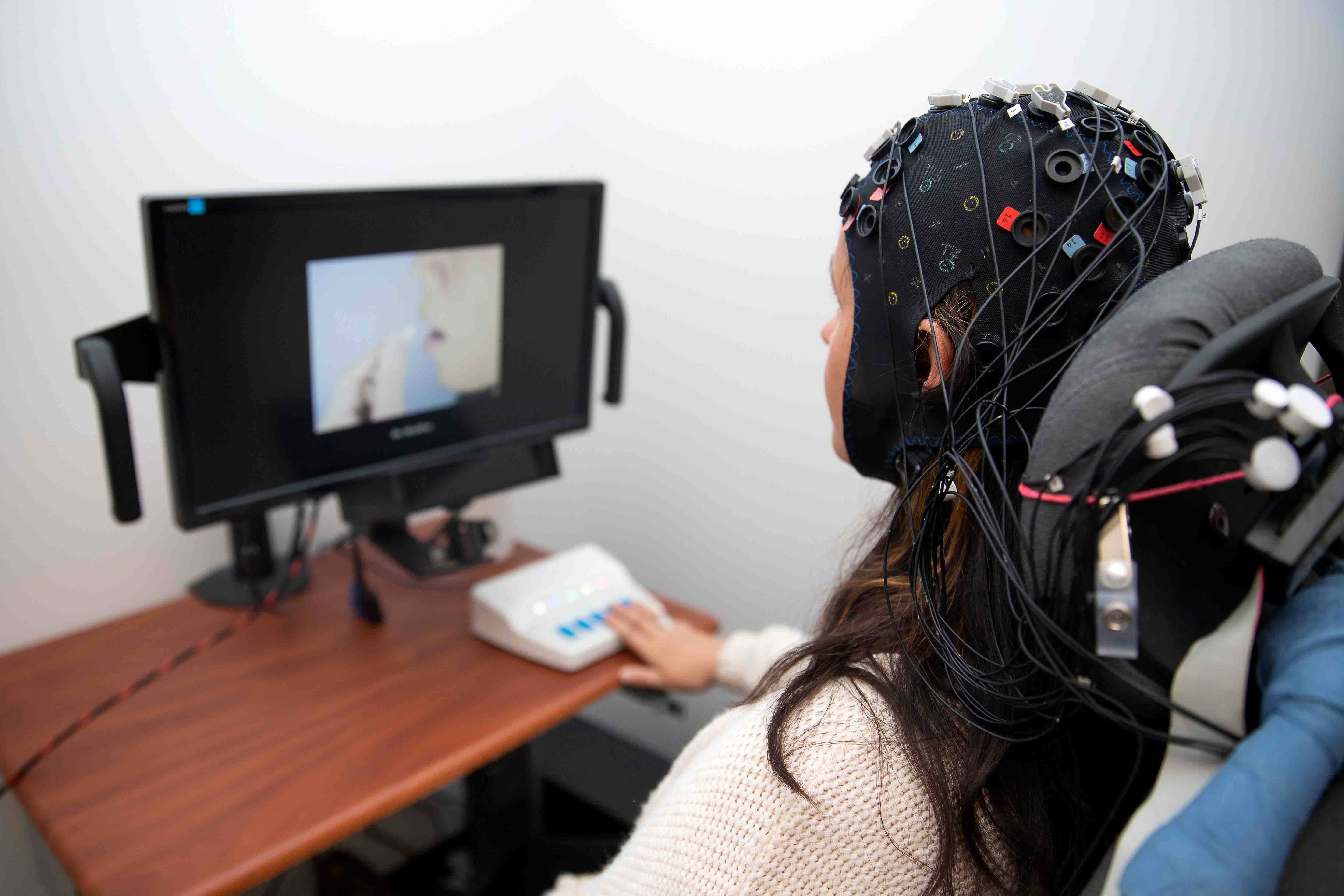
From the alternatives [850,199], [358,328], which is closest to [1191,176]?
[850,199]

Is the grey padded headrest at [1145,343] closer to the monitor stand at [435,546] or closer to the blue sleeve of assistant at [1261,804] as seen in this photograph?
the blue sleeve of assistant at [1261,804]

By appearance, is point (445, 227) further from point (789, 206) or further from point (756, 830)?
point (756, 830)

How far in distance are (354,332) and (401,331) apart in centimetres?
6

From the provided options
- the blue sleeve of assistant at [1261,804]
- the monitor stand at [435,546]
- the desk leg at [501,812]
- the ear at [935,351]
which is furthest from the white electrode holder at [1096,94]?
the desk leg at [501,812]

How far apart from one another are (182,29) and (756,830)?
4.06ft

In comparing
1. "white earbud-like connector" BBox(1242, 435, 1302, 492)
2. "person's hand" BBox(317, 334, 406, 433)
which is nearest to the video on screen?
"person's hand" BBox(317, 334, 406, 433)

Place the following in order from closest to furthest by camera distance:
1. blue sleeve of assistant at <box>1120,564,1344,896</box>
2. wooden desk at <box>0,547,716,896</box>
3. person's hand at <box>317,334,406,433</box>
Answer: blue sleeve of assistant at <box>1120,564,1344,896</box>
wooden desk at <box>0,547,716,896</box>
person's hand at <box>317,334,406,433</box>

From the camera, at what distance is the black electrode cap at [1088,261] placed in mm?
625

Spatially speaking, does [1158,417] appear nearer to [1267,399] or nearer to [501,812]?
[1267,399]

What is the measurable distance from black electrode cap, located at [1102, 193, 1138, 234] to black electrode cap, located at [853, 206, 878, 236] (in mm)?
165

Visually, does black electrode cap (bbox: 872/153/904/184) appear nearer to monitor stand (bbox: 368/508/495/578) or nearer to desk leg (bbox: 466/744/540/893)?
monitor stand (bbox: 368/508/495/578)

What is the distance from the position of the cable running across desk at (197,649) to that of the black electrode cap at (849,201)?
85cm

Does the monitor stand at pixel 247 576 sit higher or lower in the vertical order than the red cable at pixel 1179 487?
lower

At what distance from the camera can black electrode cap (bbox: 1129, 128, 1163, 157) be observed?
25.5 inches
